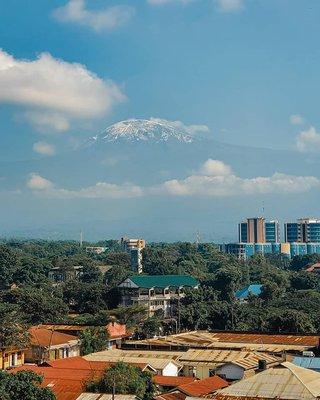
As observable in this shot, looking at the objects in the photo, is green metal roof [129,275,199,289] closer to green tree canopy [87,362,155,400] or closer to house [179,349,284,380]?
house [179,349,284,380]

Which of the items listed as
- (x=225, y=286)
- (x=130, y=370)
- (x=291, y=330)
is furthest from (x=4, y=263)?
(x=130, y=370)

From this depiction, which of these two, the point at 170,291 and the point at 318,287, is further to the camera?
the point at 318,287

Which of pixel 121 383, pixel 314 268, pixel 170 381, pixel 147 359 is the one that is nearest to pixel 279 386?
pixel 121 383

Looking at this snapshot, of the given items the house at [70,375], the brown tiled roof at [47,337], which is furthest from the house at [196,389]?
the brown tiled roof at [47,337]

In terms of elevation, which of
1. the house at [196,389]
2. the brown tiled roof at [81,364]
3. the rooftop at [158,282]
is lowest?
the house at [196,389]

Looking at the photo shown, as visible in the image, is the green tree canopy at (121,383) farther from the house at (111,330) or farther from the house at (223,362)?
the house at (111,330)

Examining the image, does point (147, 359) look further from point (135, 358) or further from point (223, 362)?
point (223, 362)

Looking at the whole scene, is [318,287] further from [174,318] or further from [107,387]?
[107,387]
